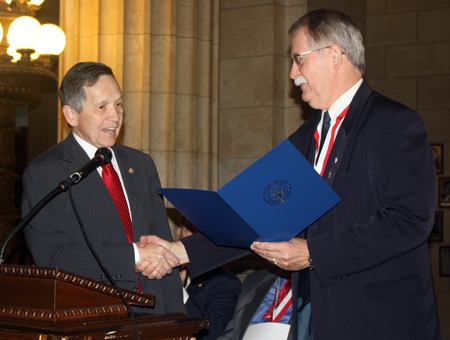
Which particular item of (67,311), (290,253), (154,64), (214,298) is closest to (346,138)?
(290,253)

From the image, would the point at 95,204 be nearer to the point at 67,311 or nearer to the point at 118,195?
the point at 118,195

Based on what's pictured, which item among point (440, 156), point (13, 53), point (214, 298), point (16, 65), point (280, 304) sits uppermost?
point (13, 53)

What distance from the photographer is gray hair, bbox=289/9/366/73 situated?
224cm

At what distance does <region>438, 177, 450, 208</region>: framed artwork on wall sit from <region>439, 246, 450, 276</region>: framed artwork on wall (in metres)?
0.53

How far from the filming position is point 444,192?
6559 millimetres

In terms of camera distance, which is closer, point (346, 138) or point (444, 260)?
point (346, 138)

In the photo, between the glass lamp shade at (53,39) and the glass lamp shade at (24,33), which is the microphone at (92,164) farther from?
the glass lamp shade at (24,33)

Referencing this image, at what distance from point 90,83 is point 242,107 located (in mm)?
2710

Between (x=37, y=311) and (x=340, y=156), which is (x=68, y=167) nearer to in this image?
(x=37, y=311)

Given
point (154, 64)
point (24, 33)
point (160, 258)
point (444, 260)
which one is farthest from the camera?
point (444, 260)

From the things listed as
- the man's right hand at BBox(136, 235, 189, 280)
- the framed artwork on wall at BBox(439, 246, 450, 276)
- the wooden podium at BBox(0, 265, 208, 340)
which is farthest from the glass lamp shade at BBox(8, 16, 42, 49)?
the framed artwork on wall at BBox(439, 246, 450, 276)

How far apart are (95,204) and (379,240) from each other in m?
1.25

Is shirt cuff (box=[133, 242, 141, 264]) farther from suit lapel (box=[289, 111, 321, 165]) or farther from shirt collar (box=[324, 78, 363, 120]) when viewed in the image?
shirt collar (box=[324, 78, 363, 120])

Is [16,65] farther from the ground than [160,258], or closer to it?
farther from the ground
